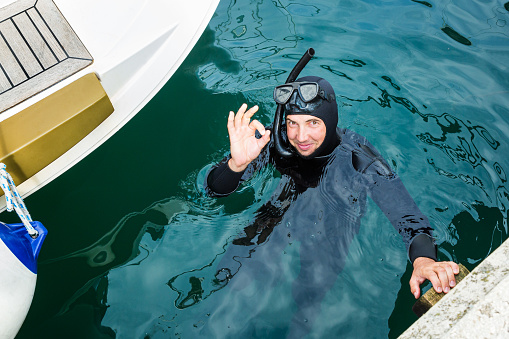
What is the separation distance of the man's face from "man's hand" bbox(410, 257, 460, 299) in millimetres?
893

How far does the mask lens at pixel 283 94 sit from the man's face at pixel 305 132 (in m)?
0.10

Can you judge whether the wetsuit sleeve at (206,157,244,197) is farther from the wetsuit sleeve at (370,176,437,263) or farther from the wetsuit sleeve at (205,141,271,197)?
the wetsuit sleeve at (370,176,437,263)

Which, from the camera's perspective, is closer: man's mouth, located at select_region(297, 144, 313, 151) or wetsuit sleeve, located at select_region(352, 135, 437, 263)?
wetsuit sleeve, located at select_region(352, 135, 437, 263)

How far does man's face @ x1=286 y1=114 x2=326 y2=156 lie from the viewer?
2.67m

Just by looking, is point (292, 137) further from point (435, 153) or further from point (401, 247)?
point (435, 153)

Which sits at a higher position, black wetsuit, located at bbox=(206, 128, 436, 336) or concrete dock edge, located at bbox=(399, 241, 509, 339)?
concrete dock edge, located at bbox=(399, 241, 509, 339)

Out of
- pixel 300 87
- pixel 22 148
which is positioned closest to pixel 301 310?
pixel 300 87

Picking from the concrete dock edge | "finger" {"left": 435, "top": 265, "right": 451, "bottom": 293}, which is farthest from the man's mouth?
the concrete dock edge

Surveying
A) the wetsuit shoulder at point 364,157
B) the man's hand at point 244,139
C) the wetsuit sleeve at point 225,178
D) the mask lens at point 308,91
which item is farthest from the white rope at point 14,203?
the wetsuit shoulder at point 364,157

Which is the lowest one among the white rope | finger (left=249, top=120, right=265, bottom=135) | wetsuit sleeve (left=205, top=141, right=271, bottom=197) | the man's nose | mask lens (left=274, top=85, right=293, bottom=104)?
wetsuit sleeve (left=205, top=141, right=271, bottom=197)

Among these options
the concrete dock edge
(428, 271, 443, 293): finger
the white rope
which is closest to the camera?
the concrete dock edge

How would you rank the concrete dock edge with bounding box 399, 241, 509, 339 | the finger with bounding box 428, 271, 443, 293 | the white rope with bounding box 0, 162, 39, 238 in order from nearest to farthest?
the concrete dock edge with bounding box 399, 241, 509, 339 → the finger with bounding box 428, 271, 443, 293 → the white rope with bounding box 0, 162, 39, 238

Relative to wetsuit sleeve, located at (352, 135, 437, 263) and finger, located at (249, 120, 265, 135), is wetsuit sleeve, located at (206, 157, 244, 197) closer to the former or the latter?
finger, located at (249, 120, 265, 135)

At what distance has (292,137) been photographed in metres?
2.73
